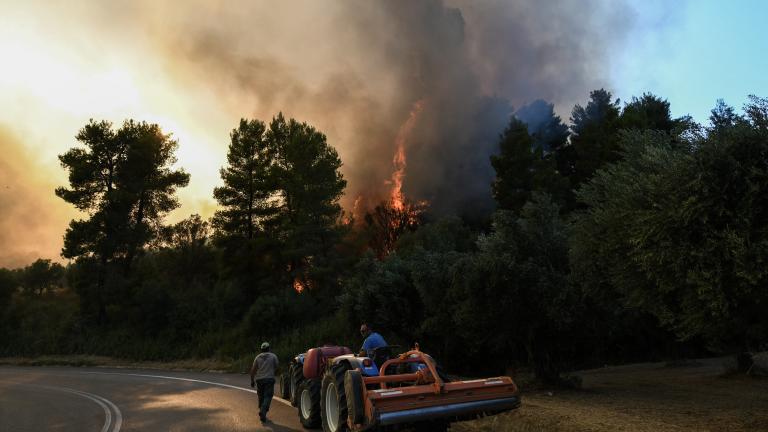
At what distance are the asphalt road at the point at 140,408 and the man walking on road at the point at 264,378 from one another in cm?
33

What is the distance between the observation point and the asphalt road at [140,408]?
1030 centimetres

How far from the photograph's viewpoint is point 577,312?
14898 mm

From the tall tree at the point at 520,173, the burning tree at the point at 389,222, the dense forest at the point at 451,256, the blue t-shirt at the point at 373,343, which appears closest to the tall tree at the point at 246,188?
the dense forest at the point at 451,256

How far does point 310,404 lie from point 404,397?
3542 millimetres

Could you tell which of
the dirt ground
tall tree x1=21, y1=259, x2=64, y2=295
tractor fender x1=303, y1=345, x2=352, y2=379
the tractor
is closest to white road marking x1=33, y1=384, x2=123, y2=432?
tractor fender x1=303, y1=345, x2=352, y2=379

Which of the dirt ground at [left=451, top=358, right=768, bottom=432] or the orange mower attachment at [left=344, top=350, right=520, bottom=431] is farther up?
the orange mower attachment at [left=344, top=350, right=520, bottom=431]

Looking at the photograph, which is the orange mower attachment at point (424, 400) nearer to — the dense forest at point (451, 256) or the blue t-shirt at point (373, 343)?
the blue t-shirt at point (373, 343)

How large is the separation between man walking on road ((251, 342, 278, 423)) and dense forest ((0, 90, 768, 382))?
7.20m

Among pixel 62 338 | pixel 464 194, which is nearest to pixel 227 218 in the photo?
pixel 62 338

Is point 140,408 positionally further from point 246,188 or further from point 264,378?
point 246,188

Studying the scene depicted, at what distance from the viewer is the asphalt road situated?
10.3 m

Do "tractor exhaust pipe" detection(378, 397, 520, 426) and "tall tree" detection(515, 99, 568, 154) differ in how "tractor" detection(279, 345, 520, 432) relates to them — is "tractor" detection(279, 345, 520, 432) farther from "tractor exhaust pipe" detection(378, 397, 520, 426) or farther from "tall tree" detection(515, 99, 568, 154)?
"tall tree" detection(515, 99, 568, 154)

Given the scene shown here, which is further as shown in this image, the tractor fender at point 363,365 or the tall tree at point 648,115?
the tall tree at point 648,115

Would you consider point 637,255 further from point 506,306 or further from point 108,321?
point 108,321
